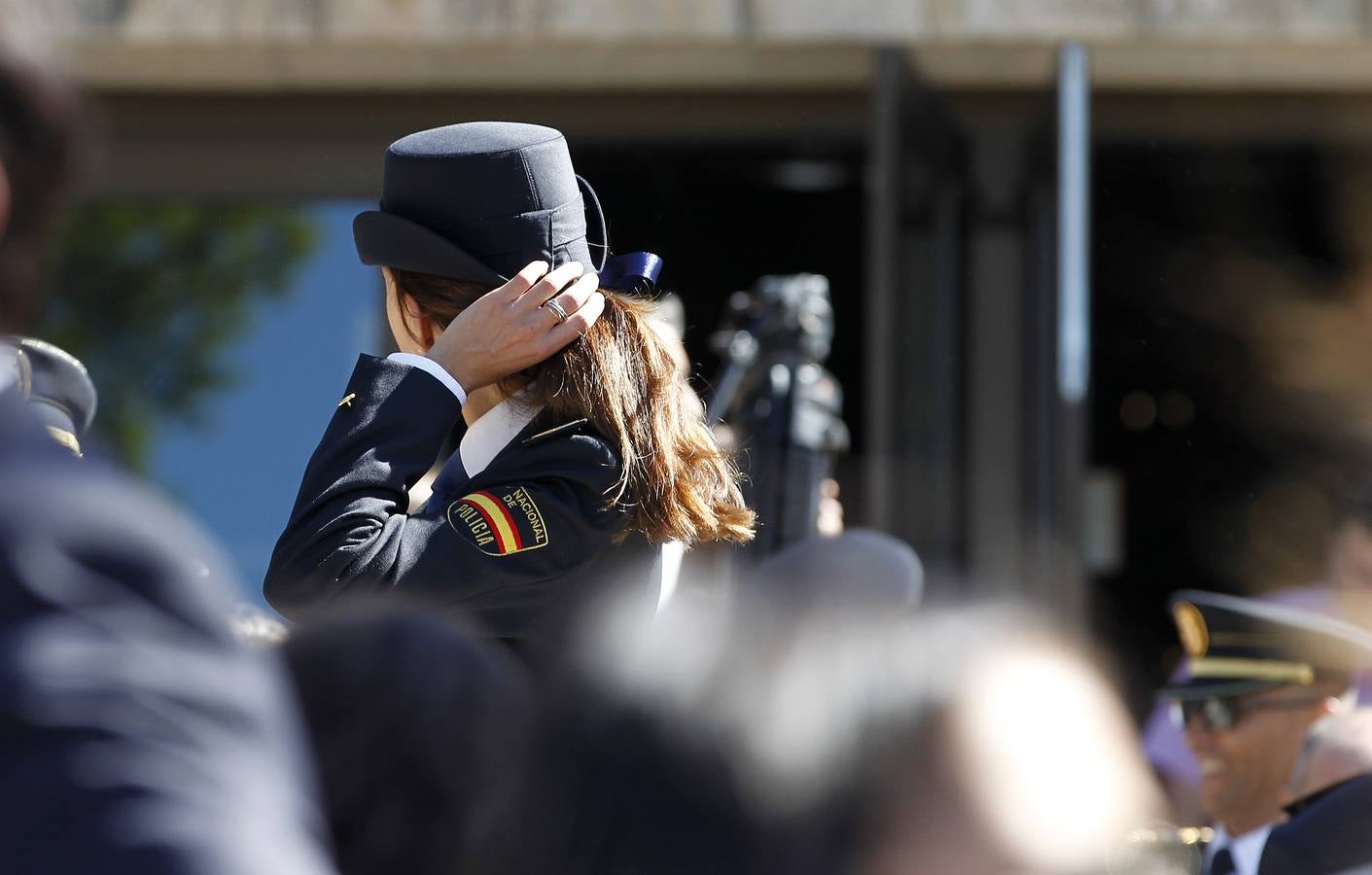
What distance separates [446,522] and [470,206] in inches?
11.4

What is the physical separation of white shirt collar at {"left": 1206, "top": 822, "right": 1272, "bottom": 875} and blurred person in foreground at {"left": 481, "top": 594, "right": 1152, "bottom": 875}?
1470 mm

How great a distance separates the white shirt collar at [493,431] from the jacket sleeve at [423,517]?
0.16 feet

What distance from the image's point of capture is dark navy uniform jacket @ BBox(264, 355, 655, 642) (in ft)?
5.18

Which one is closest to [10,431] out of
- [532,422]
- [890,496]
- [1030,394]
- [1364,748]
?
[532,422]

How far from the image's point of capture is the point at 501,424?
169cm

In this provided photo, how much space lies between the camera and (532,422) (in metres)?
1.67

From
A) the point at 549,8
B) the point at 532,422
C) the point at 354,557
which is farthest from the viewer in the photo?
the point at 549,8

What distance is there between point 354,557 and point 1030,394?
4073mm

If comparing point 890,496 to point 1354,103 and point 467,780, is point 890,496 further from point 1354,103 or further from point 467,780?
point 467,780

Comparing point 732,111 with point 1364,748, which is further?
point 732,111

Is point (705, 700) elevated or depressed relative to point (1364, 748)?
elevated

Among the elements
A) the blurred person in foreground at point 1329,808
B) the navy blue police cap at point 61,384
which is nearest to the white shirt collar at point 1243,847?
the blurred person in foreground at point 1329,808

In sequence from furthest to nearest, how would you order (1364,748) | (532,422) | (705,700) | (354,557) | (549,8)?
(549,8) → (1364,748) → (532,422) → (354,557) → (705,700)

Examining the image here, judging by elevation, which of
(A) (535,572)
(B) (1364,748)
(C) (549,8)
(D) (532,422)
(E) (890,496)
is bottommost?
(E) (890,496)
